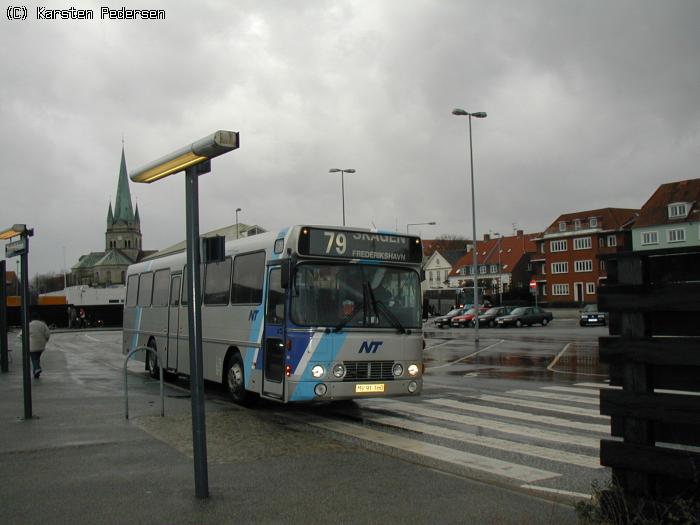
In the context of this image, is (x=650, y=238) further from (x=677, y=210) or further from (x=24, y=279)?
(x=24, y=279)

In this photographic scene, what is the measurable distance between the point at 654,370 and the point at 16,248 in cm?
963

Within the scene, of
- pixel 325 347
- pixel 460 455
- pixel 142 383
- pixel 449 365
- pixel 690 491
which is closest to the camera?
pixel 690 491

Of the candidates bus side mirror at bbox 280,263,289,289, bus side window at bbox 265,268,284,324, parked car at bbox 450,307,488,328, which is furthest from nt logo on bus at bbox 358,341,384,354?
parked car at bbox 450,307,488,328

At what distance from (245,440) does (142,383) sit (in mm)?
8727

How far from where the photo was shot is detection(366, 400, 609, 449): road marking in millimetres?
9191

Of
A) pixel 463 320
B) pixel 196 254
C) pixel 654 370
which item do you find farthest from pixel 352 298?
pixel 463 320

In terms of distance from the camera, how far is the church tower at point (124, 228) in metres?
155

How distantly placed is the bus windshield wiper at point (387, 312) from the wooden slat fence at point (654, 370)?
581cm

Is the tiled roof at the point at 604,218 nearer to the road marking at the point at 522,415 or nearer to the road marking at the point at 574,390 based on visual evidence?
the road marking at the point at 574,390

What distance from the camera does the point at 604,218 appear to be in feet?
300

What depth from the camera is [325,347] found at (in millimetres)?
10383

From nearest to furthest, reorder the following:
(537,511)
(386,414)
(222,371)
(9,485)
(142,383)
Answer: (537,511) < (9,485) < (386,414) < (222,371) < (142,383)

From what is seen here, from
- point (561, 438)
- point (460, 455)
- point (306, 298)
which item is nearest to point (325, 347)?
point (306, 298)

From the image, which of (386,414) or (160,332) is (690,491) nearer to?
(386,414)
